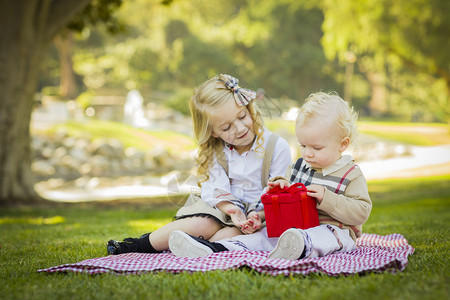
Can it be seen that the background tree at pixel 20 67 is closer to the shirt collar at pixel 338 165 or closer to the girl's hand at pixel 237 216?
the girl's hand at pixel 237 216

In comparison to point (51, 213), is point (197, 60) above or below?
above

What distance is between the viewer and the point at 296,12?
31.0 m

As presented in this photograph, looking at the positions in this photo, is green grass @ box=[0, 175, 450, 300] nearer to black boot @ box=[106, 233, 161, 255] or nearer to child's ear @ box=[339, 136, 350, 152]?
black boot @ box=[106, 233, 161, 255]

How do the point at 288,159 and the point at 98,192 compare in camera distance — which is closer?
the point at 288,159

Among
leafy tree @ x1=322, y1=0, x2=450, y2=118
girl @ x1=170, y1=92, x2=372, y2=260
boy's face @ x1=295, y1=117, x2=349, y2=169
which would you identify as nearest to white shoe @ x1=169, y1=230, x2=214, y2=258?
girl @ x1=170, y1=92, x2=372, y2=260

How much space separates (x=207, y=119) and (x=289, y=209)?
759 mm

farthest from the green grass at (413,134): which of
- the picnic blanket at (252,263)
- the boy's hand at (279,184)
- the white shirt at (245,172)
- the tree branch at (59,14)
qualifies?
the picnic blanket at (252,263)

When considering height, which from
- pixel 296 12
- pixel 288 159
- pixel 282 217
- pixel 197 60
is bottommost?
pixel 282 217

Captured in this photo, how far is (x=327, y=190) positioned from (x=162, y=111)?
76.9ft

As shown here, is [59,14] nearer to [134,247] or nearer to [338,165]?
[134,247]

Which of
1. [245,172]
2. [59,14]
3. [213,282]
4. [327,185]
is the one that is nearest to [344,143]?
[327,185]

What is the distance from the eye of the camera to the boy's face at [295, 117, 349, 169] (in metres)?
2.50

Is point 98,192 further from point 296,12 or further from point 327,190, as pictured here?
point 296,12

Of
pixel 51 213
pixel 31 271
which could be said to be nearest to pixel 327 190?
pixel 31 271
